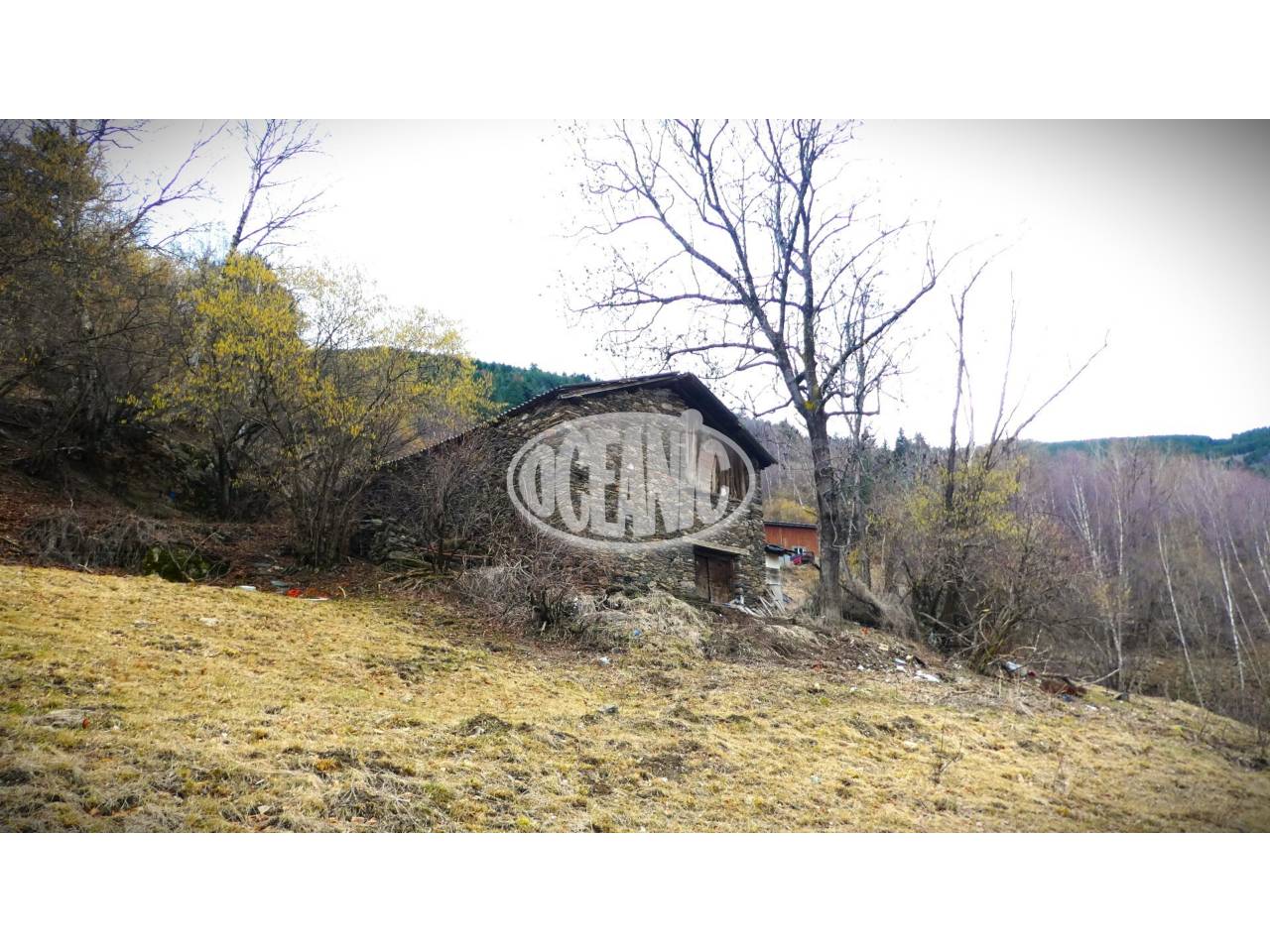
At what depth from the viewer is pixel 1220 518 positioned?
432cm

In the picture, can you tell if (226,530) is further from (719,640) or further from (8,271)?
(719,640)

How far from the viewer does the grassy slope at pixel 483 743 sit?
256 centimetres

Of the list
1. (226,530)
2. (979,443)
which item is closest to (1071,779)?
(979,443)

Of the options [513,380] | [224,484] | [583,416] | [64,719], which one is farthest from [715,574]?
[64,719]

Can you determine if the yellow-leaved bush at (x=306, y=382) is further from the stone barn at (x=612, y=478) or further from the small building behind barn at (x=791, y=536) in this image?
the small building behind barn at (x=791, y=536)

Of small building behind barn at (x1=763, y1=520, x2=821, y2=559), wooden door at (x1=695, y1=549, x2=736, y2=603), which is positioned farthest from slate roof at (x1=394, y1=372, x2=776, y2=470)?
small building behind barn at (x1=763, y1=520, x2=821, y2=559)

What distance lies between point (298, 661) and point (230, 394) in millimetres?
5672

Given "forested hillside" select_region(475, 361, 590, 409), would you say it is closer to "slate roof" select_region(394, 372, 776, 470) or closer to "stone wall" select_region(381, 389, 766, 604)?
"slate roof" select_region(394, 372, 776, 470)

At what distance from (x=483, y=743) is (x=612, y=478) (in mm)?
6319

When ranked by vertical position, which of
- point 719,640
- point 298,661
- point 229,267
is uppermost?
point 229,267

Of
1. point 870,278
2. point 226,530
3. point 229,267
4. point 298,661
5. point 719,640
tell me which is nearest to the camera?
point 298,661

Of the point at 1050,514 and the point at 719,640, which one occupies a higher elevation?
the point at 1050,514

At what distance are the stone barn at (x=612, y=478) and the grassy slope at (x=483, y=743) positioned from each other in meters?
3.19

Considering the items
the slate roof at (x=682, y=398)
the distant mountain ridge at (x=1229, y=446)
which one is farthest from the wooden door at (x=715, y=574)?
the distant mountain ridge at (x=1229, y=446)
